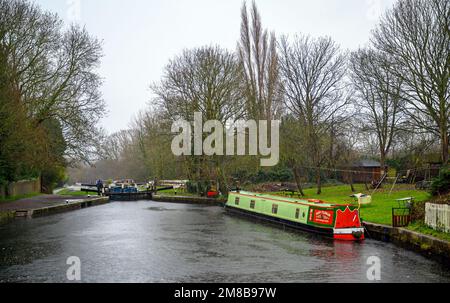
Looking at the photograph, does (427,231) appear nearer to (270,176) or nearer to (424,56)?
(424,56)

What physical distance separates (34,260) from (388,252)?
12.1 m

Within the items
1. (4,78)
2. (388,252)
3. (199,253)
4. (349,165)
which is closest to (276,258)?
(199,253)

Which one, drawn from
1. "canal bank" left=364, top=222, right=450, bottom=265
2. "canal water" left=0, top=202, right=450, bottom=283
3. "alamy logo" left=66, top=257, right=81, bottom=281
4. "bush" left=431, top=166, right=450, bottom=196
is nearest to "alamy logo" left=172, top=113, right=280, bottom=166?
"canal water" left=0, top=202, right=450, bottom=283

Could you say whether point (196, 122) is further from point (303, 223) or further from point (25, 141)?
point (303, 223)

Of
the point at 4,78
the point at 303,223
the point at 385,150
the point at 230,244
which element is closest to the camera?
the point at 230,244

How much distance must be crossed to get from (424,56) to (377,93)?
8592mm

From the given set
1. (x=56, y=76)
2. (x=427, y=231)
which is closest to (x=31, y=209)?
(x=56, y=76)

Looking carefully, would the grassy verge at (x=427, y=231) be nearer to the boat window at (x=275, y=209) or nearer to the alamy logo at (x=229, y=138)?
the boat window at (x=275, y=209)

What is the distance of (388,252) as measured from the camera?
642 inches

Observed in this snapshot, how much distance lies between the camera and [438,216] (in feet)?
53.9

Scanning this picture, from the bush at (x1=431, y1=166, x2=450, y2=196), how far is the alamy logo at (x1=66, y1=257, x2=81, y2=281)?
14.3m

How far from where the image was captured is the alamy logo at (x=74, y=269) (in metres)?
13.1
